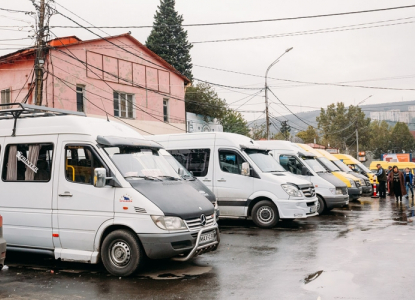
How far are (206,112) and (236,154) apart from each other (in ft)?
86.1

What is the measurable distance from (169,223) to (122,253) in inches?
35.4

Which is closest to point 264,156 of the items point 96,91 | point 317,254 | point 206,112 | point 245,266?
point 317,254

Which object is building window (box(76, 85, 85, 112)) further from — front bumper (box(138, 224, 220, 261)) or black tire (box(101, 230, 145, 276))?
front bumper (box(138, 224, 220, 261))

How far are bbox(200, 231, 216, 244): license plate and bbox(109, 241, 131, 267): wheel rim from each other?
1148 millimetres

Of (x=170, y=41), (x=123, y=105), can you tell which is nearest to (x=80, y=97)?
(x=123, y=105)

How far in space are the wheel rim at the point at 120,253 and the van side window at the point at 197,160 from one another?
598 cm

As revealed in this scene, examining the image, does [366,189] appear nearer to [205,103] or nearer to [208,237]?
[208,237]

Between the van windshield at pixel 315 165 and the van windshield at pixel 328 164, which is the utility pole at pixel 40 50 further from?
the van windshield at pixel 328 164

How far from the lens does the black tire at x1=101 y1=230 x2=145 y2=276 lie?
22.9 ft

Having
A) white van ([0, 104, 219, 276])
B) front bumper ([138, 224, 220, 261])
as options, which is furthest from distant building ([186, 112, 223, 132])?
front bumper ([138, 224, 220, 261])

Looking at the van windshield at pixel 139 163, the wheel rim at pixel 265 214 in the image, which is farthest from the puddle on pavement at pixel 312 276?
the wheel rim at pixel 265 214

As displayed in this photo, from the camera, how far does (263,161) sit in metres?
→ 12.9

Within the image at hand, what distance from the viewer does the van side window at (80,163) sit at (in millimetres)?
7465

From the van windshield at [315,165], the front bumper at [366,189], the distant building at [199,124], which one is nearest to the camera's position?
the van windshield at [315,165]
